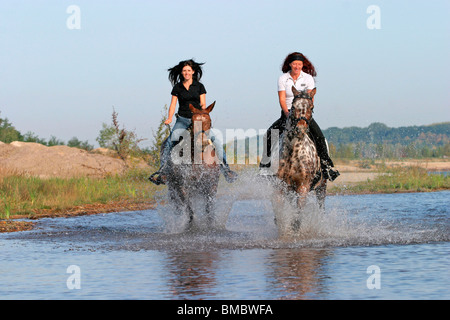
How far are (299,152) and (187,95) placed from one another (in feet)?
10.4

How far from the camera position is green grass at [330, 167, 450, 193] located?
2608 cm

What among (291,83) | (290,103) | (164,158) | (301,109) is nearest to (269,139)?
(290,103)

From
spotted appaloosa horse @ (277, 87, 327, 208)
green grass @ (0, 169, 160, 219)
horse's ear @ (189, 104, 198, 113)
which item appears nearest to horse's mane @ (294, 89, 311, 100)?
spotted appaloosa horse @ (277, 87, 327, 208)

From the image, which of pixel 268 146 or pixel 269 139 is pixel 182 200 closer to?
pixel 268 146

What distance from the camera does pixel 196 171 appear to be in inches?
535

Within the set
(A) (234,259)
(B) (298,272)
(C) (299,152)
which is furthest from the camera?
(C) (299,152)

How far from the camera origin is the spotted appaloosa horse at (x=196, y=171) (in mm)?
13289

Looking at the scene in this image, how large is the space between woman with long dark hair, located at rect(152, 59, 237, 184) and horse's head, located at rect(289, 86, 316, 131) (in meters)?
2.22

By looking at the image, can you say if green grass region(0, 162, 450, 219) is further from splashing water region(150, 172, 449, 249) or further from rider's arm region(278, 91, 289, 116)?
rider's arm region(278, 91, 289, 116)

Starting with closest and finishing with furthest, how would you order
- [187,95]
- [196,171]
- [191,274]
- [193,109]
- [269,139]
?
[191,274] < [269,139] < [193,109] < [196,171] < [187,95]

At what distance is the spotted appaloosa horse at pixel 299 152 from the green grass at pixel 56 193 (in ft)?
27.1

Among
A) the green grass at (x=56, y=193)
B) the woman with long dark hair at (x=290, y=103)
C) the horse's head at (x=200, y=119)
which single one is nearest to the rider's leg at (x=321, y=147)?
the woman with long dark hair at (x=290, y=103)

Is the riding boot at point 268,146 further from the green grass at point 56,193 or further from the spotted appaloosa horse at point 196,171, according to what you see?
the green grass at point 56,193

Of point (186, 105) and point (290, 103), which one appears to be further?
point (186, 105)
